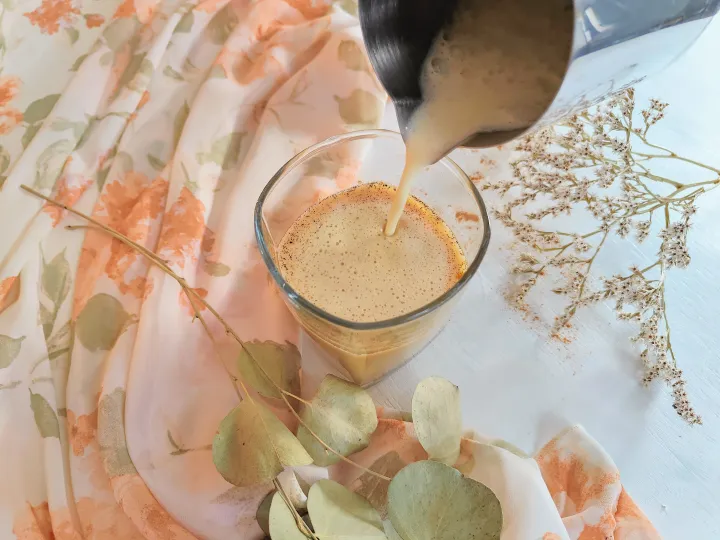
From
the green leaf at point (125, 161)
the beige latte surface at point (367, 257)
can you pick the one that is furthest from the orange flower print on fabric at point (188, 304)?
the green leaf at point (125, 161)

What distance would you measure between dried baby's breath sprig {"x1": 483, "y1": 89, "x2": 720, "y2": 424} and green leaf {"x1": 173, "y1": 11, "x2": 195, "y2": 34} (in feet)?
1.58

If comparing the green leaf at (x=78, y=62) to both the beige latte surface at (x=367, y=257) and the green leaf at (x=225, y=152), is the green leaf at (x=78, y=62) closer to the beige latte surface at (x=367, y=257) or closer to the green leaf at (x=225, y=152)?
the green leaf at (x=225, y=152)

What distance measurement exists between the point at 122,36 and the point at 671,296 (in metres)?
0.82

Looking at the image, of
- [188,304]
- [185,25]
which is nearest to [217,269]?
[188,304]

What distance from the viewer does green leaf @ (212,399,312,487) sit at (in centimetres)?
54

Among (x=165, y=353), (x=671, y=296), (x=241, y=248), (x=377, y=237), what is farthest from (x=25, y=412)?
(x=671, y=296)

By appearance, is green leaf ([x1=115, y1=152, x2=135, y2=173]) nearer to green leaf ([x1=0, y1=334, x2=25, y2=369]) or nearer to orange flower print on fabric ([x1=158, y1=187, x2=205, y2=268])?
orange flower print on fabric ([x1=158, y1=187, x2=205, y2=268])

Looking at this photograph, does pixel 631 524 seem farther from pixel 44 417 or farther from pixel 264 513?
pixel 44 417

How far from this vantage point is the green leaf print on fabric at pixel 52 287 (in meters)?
0.69

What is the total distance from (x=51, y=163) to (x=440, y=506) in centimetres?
63

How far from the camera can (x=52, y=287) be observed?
702 millimetres

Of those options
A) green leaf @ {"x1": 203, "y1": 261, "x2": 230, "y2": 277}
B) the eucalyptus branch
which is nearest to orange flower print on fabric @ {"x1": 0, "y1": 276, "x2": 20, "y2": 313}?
the eucalyptus branch

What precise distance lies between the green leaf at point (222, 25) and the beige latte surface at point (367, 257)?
317mm

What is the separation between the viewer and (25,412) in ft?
2.07
